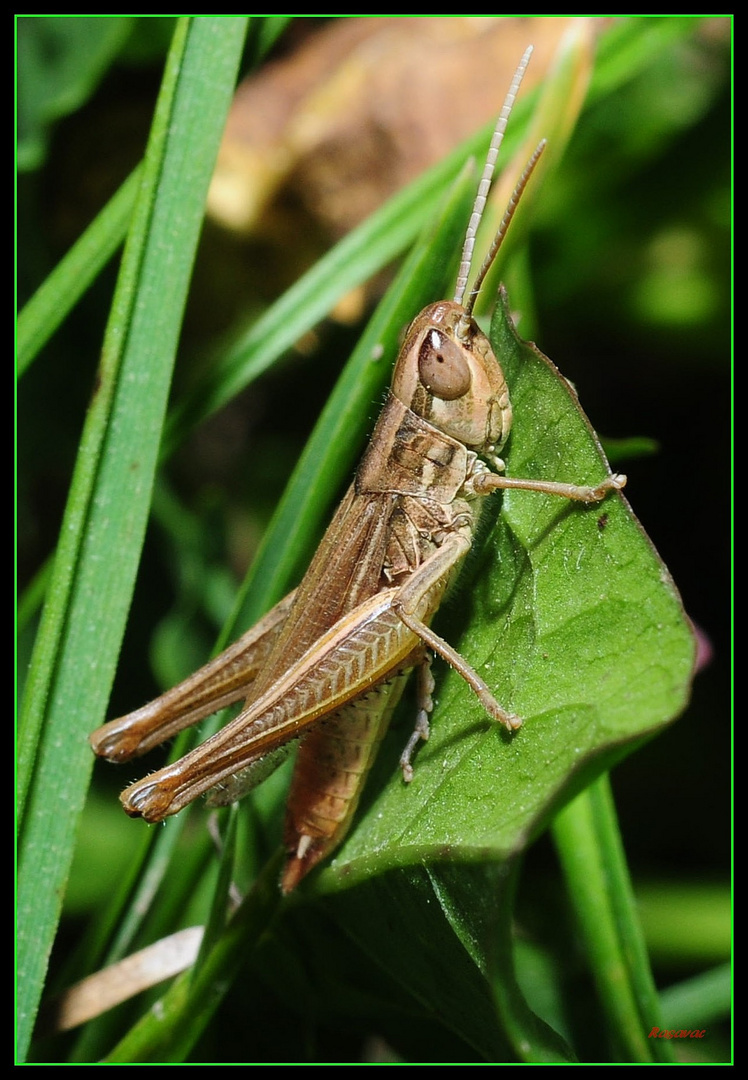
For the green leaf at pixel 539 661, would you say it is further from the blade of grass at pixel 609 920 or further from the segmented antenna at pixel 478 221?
the blade of grass at pixel 609 920

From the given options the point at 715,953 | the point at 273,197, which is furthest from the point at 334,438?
the point at 715,953

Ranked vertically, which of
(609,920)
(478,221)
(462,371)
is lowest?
(609,920)

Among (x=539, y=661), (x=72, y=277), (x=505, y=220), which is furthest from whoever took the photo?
(x=72, y=277)

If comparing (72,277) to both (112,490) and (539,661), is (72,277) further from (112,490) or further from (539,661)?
(539,661)

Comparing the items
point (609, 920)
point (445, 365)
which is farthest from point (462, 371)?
point (609, 920)

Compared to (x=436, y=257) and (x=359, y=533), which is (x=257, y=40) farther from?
(x=359, y=533)

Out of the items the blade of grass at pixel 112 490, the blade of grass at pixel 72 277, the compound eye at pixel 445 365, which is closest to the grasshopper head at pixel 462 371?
the compound eye at pixel 445 365

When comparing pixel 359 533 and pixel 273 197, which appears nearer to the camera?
pixel 359 533

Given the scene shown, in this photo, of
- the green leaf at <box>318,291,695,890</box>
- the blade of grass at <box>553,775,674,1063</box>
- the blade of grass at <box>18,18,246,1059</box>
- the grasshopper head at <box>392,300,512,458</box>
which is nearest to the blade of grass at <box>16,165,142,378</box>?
the blade of grass at <box>18,18,246,1059</box>
